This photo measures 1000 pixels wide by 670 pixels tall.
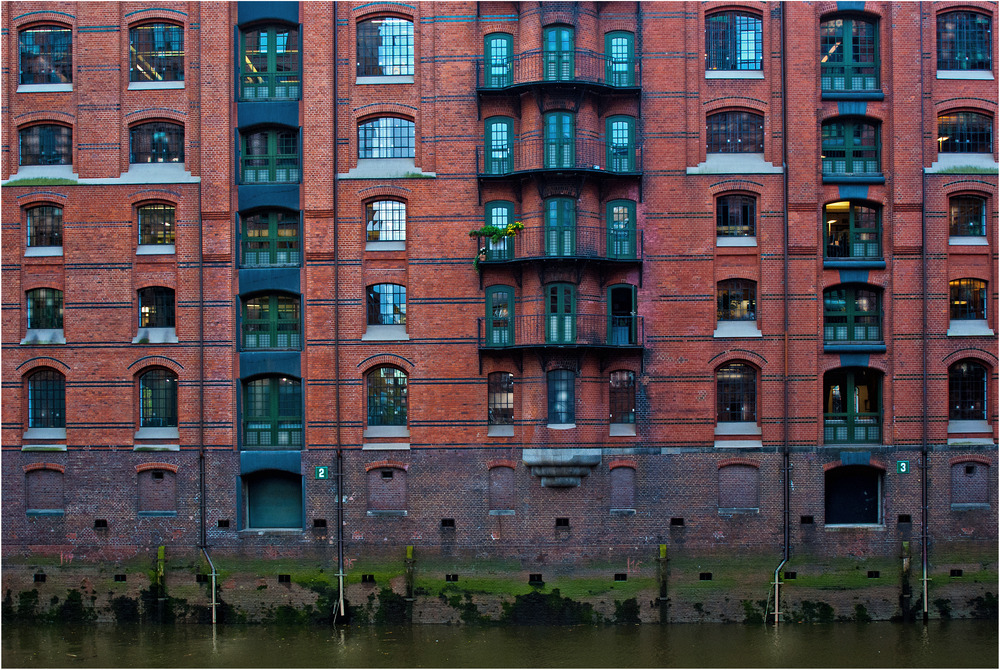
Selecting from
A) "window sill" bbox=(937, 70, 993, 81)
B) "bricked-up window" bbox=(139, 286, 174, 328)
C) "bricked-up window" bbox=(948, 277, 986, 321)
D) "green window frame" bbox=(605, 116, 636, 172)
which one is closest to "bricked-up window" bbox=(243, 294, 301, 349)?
"bricked-up window" bbox=(139, 286, 174, 328)

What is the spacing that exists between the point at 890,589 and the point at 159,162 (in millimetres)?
22168

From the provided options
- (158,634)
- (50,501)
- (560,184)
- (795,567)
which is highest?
(560,184)

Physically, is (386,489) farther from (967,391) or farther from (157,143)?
(967,391)

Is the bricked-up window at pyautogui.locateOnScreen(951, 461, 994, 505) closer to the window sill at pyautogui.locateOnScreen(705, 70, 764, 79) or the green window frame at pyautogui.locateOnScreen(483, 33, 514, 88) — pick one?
the window sill at pyautogui.locateOnScreen(705, 70, 764, 79)

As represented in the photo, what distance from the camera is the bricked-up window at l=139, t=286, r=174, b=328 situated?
22.2 meters

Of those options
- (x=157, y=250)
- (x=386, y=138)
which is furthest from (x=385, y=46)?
(x=157, y=250)

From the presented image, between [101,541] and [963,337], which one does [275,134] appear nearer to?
[101,541]

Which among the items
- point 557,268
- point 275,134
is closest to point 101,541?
point 275,134

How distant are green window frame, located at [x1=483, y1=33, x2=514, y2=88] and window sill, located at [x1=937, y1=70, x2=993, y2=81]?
1119 cm

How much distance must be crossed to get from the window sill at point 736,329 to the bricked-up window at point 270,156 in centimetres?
1177

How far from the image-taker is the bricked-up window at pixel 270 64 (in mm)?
21859

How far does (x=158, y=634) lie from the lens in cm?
2086

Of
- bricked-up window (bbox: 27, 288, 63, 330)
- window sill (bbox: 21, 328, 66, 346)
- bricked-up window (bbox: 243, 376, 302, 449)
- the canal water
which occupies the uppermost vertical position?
bricked-up window (bbox: 27, 288, 63, 330)

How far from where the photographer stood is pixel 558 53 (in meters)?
20.6
